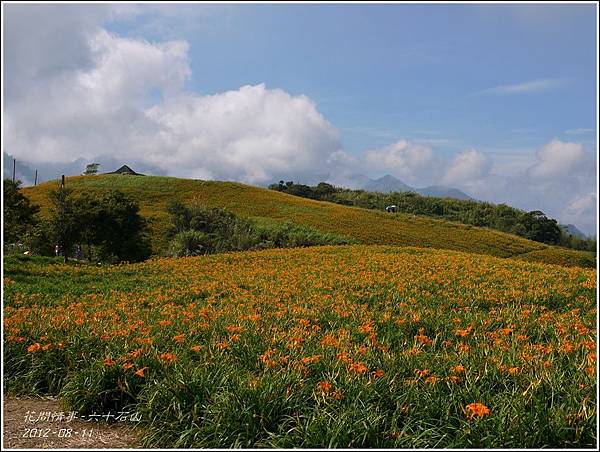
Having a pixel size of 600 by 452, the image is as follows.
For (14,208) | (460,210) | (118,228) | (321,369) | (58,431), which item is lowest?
(58,431)

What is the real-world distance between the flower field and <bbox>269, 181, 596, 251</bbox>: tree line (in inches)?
1537

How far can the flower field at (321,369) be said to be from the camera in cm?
321

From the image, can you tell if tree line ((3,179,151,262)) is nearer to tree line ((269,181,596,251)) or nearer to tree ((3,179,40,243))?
tree ((3,179,40,243))

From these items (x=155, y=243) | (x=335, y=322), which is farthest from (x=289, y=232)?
(x=335, y=322)

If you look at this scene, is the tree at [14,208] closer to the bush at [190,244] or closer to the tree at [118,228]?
the tree at [118,228]

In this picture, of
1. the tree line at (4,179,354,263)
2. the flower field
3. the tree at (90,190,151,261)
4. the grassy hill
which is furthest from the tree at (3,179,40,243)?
the flower field

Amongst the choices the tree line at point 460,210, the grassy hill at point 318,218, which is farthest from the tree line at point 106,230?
the tree line at point 460,210

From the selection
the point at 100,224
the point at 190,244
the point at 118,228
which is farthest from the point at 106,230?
the point at 190,244

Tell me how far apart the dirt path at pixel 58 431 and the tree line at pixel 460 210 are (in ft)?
143

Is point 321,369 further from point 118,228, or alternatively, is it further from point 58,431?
point 118,228

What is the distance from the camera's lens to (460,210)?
52594 mm

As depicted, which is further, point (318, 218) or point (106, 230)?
point (318, 218)

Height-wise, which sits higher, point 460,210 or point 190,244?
point 460,210

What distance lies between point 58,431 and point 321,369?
A: 1.92 metres
